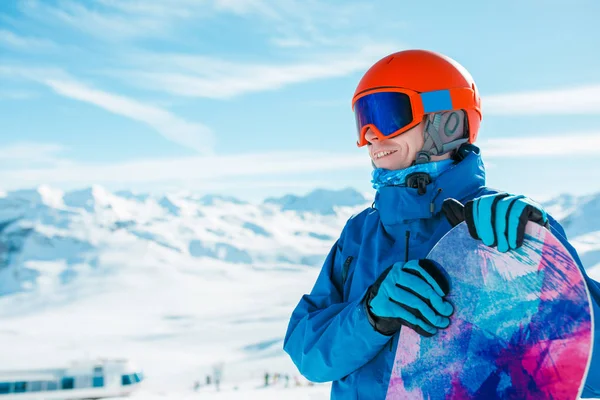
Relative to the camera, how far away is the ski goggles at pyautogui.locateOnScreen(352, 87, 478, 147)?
2318 mm

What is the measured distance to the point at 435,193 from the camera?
2102 millimetres

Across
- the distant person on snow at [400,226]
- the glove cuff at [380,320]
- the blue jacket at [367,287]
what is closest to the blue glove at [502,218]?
the distant person on snow at [400,226]

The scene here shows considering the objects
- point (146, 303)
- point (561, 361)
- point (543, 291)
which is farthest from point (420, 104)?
point (146, 303)

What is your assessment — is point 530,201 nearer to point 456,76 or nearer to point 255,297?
point 456,76

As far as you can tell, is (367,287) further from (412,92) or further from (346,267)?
(412,92)

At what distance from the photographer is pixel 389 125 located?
2.35 metres

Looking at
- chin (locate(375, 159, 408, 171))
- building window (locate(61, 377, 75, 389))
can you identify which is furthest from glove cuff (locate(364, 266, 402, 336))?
building window (locate(61, 377, 75, 389))

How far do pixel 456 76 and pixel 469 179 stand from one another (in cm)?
54

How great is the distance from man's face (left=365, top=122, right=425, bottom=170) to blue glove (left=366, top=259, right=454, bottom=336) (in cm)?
53

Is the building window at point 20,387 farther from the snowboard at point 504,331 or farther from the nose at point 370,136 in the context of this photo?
the snowboard at point 504,331

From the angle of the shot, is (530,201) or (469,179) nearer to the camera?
(530,201)

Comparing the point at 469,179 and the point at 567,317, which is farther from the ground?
the point at 469,179

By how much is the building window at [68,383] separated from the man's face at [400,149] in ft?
66.1

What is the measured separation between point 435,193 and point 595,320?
68 cm
